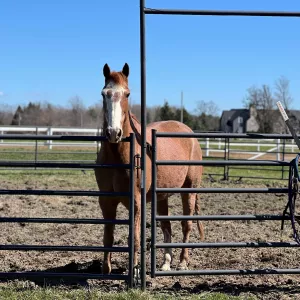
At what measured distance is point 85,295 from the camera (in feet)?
13.2

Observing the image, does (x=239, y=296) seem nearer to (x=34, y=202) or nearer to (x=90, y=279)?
(x=90, y=279)

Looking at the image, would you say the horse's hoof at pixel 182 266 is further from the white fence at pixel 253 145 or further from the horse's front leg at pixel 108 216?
the white fence at pixel 253 145

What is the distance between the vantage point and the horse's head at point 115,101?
162 inches

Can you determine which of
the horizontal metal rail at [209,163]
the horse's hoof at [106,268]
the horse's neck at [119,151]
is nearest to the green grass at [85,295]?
the horse's hoof at [106,268]

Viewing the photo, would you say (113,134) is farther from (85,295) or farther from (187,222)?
(187,222)

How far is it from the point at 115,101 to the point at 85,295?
1.76 metres

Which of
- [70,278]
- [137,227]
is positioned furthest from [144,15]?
[70,278]

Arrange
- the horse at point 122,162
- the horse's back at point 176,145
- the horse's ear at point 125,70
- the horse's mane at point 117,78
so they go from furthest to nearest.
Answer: the horse's back at point 176,145
the horse's ear at point 125,70
the horse's mane at point 117,78
the horse at point 122,162

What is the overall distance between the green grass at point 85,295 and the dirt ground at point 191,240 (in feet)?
0.71

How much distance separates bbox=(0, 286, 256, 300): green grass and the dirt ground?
0.71 feet

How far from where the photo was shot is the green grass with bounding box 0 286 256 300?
396 cm

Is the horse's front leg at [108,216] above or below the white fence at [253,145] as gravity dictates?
below

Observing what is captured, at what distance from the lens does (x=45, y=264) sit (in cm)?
529

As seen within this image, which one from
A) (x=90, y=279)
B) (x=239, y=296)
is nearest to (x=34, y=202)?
(x=90, y=279)
